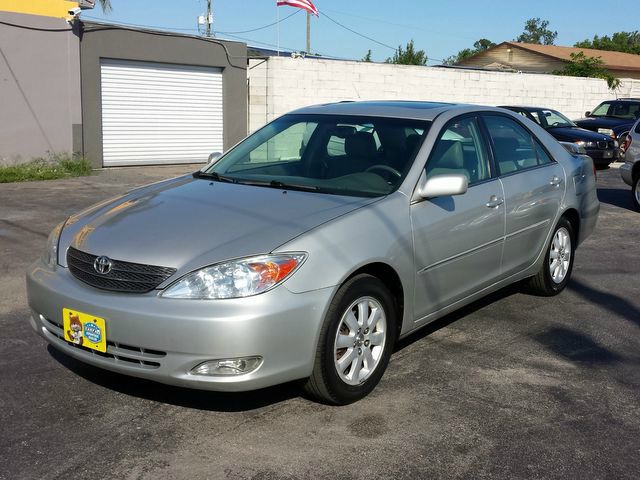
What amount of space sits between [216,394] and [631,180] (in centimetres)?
956

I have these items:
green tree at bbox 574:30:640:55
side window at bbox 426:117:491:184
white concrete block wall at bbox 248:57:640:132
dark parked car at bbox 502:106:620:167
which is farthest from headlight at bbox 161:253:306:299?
green tree at bbox 574:30:640:55

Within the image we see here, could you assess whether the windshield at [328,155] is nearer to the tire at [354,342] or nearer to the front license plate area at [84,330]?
the tire at [354,342]

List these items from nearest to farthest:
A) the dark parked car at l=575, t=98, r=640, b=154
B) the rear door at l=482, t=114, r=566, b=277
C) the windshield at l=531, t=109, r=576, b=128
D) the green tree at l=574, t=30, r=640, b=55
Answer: the rear door at l=482, t=114, r=566, b=277 → the windshield at l=531, t=109, r=576, b=128 → the dark parked car at l=575, t=98, r=640, b=154 → the green tree at l=574, t=30, r=640, b=55

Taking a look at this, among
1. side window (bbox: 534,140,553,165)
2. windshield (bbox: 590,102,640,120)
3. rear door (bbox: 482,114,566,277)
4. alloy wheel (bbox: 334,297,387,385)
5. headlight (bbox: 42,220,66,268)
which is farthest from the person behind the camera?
windshield (bbox: 590,102,640,120)

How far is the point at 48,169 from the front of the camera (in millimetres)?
15180

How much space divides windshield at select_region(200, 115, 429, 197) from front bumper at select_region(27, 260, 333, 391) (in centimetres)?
114

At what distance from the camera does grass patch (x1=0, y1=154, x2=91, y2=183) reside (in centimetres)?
1430

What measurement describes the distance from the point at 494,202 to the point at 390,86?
1625 cm

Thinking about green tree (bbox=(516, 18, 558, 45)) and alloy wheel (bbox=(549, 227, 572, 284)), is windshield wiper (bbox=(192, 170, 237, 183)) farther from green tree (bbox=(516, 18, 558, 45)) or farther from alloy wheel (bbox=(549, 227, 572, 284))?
green tree (bbox=(516, 18, 558, 45))

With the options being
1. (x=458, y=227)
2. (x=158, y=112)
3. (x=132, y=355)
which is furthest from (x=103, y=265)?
(x=158, y=112)

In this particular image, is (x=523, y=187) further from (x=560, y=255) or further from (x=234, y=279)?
(x=234, y=279)

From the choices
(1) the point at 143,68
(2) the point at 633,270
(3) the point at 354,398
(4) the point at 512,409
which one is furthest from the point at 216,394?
(1) the point at 143,68

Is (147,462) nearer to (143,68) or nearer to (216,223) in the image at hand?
(216,223)

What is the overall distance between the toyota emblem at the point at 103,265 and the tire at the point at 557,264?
3701 mm
